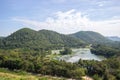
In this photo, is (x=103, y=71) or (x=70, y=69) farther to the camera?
(x=70, y=69)

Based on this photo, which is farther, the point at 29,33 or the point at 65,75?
the point at 29,33

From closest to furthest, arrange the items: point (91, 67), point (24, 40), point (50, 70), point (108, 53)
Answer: point (50, 70) → point (91, 67) → point (108, 53) → point (24, 40)

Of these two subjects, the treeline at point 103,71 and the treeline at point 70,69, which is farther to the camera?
the treeline at point 70,69

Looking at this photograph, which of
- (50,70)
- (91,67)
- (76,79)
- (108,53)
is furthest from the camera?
(108,53)

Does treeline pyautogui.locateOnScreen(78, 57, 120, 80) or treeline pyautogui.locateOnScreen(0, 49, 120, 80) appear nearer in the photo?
treeline pyautogui.locateOnScreen(78, 57, 120, 80)

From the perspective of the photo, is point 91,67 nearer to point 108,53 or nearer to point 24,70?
point 24,70

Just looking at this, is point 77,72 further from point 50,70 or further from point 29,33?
point 29,33

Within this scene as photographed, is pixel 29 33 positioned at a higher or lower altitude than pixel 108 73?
higher

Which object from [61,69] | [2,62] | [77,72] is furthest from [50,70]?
[2,62]

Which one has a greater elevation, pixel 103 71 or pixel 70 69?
pixel 70 69
